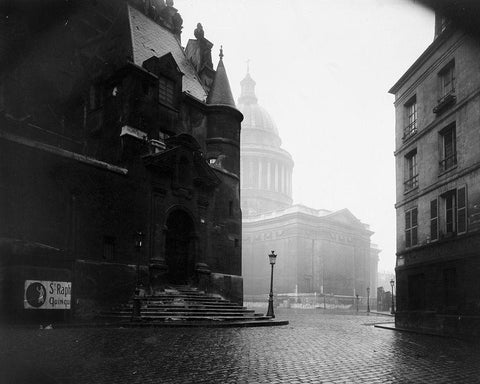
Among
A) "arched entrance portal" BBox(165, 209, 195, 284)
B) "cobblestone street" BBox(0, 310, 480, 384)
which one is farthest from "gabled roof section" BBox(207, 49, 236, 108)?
"cobblestone street" BBox(0, 310, 480, 384)

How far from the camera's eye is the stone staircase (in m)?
20.5

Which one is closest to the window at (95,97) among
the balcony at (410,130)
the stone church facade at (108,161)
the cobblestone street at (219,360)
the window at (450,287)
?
the stone church facade at (108,161)

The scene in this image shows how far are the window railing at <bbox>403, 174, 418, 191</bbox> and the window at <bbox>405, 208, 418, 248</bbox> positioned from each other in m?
1.13

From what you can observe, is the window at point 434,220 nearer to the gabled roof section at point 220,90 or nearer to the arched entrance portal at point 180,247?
the arched entrance portal at point 180,247

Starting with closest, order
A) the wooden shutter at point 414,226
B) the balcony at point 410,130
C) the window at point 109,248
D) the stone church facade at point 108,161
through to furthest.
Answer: the stone church facade at point 108,161 < the window at point 109,248 < the wooden shutter at point 414,226 < the balcony at point 410,130

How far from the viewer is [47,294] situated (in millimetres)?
19641

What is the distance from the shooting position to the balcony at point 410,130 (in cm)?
2567

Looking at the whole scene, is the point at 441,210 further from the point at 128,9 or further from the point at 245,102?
the point at 245,102

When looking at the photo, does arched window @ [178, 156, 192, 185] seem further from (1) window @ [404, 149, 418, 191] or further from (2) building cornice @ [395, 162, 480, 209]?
(1) window @ [404, 149, 418, 191]

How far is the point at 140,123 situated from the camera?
26.5 metres

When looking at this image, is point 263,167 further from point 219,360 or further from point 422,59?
point 219,360

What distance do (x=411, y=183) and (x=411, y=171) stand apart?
2.49ft

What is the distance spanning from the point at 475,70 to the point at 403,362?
1336cm

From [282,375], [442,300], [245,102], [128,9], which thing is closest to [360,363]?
[282,375]
